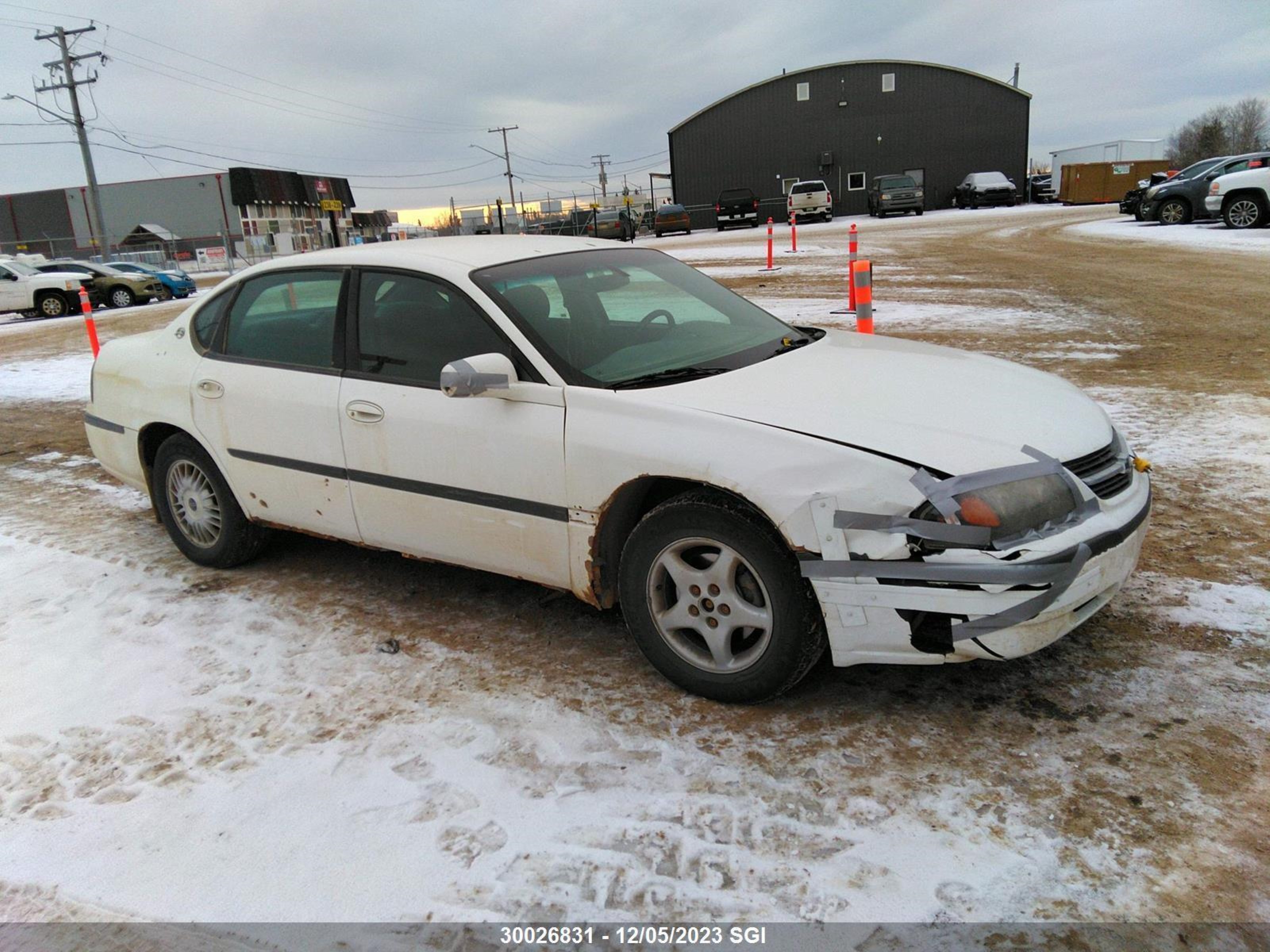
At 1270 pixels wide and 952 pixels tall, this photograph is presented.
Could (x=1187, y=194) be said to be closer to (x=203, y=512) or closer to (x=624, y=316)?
(x=624, y=316)

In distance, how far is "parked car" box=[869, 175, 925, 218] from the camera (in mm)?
39031

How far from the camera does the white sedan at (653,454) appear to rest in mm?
2617

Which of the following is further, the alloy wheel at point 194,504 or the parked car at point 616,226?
the parked car at point 616,226

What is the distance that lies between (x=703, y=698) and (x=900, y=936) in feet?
3.67

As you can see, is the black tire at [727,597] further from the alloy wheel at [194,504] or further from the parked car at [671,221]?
the parked car at [671,221]

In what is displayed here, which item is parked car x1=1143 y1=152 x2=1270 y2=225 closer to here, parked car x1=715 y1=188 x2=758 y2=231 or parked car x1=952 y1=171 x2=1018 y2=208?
parked car x1=715 y1=188 x2=758 y2=231

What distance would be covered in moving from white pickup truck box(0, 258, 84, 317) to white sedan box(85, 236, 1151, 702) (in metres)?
21.4

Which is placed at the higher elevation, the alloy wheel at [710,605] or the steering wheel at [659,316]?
the steering wheel at [659,316]

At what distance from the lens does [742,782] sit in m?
2.62

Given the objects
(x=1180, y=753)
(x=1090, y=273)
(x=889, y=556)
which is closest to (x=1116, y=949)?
(x=1180, y=753)

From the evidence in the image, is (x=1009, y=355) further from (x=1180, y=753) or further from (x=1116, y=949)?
(x=1116, y=949)

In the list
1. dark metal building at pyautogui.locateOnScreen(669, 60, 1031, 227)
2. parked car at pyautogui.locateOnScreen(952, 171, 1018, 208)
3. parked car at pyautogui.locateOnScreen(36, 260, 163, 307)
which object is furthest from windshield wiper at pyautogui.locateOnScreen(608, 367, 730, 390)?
dark metal building at pyautogui.locateOnScreen(669, 60, 1031, 227)

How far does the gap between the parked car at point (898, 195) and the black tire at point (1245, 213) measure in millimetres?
19989

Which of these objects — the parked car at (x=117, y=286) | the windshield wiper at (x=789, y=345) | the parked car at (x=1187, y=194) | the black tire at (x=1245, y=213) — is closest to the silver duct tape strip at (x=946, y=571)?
the windshield wiper at (x=789, y=345)
